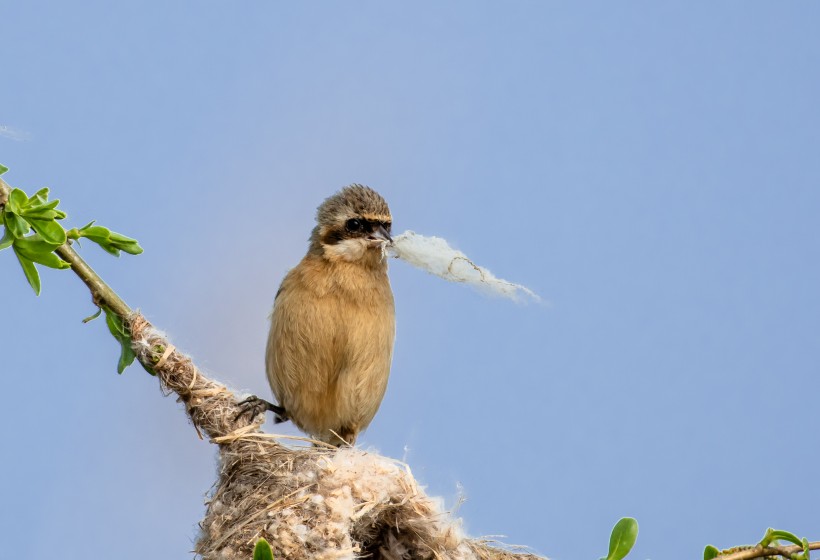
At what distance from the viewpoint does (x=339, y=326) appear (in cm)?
402

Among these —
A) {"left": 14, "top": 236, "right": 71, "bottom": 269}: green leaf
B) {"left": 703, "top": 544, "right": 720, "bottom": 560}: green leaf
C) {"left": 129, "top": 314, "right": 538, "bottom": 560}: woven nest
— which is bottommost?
{"left": 703, "top": 544, "right": 720, "bottom": 560}: green leaf

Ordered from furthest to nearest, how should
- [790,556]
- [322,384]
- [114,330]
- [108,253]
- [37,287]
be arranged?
[322,384], [114,330], [108,253], [37,287], [790,556]

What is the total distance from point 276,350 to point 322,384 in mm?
236

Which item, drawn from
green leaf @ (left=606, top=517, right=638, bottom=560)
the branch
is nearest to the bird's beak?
the branch

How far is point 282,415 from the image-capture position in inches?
163

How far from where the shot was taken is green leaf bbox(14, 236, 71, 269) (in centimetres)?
271

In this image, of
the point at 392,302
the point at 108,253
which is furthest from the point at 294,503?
the point at 392,302

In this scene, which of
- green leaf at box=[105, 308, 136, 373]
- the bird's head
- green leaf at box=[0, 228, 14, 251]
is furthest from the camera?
the bird's head

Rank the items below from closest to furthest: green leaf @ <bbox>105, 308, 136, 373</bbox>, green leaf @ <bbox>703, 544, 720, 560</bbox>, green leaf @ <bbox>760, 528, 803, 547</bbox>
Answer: green leaf @ <bbox>760, 528, 803, 547</bbox>
green leaf @ <bbox>703, 544, 720, 560</bbox>
green leaf @ <bbox>105, 308, 136, 373</bbox>

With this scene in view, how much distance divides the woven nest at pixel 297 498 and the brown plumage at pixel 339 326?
64 centimetres

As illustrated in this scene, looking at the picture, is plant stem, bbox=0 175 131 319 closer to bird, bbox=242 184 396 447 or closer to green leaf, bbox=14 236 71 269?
green leaf, bbox=14 236 71 269

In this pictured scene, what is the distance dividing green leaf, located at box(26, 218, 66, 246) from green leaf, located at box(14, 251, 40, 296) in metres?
0.09

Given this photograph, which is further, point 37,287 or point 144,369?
point 144,369

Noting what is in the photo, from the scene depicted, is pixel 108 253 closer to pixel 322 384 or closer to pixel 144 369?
pixel 144 369
